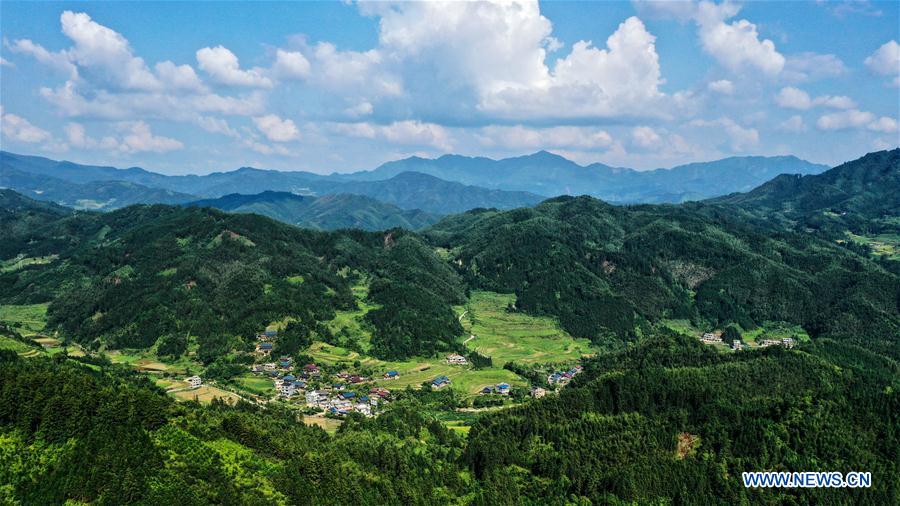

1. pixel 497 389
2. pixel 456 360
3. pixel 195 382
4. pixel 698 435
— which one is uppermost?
pixel 698 435

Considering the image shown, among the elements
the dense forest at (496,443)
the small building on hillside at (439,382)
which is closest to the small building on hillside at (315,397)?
the dense forest at (496,443)

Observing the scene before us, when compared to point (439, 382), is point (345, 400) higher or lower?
higher

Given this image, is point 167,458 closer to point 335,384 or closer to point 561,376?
point 335,384

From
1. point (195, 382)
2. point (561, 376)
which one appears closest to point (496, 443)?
point (561, 376)

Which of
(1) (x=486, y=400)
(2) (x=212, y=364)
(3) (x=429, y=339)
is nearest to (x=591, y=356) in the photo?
(3) (x=429, y=339)

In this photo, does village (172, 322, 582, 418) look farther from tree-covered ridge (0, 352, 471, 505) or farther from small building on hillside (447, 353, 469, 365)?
tree-covered ridge (0, 352, 471, 505)

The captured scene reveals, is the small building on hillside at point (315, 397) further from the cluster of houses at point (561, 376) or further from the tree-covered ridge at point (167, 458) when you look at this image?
the cluster of houses at point (561, 376)

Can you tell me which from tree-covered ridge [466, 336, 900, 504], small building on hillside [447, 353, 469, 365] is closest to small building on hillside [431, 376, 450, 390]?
small building on hillside [447, 353, 469, 365]
